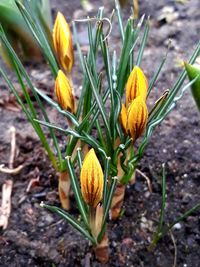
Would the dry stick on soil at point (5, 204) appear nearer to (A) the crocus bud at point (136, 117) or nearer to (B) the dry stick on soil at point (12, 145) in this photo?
(B) the dry stick on soil at point (12, 145)

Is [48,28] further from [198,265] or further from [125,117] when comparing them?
[198,265]

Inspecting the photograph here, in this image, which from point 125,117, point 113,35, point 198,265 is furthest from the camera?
point 113,35

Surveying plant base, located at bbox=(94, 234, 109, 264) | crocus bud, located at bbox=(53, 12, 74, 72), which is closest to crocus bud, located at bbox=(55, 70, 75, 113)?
crocus bud, located at bbox=(53, 12, 74, 72)

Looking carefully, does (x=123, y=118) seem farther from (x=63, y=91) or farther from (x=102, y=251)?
(x=102, y=251)

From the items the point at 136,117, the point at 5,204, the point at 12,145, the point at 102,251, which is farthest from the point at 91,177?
the point at 12,145

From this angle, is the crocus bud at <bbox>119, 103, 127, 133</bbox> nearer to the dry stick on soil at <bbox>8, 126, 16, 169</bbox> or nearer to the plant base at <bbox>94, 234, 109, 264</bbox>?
A: the plant base at <bbox>94, 234, 109, 264</bbox>

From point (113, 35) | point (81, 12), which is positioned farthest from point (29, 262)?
point (81, 12)
